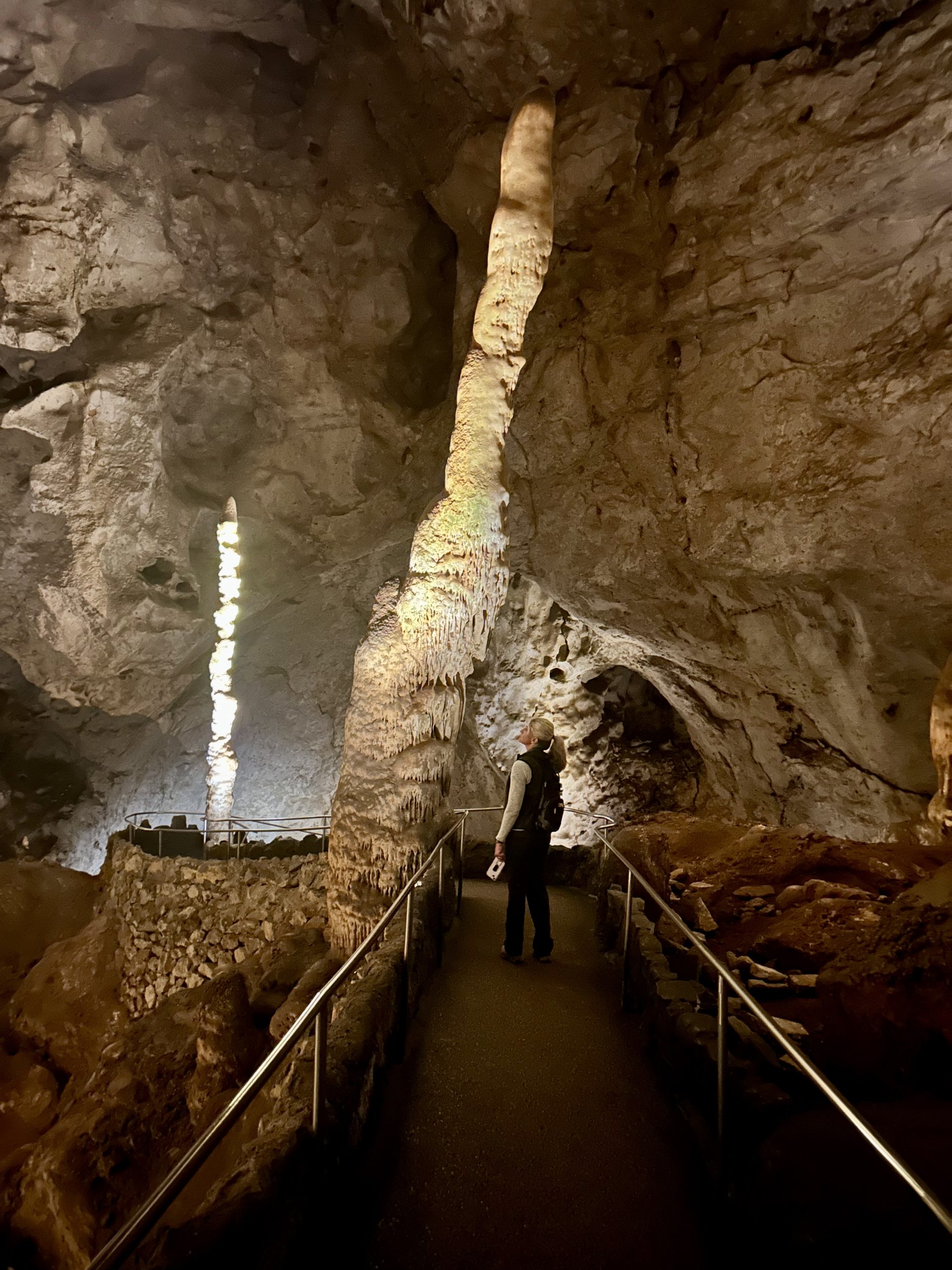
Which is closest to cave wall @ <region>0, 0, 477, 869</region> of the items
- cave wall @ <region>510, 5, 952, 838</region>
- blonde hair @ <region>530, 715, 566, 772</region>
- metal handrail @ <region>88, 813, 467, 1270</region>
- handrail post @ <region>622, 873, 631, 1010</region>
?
cave wall @ <region>510, 5, 952, 838</region>

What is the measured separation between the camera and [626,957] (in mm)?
4559

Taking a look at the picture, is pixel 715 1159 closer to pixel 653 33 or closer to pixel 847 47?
pixel 847 47

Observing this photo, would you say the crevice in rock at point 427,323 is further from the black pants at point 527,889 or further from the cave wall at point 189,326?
the black pants at point 527,889

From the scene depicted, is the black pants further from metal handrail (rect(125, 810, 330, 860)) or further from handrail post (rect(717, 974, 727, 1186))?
metal handrail (rect(125, 810, 330, 860))

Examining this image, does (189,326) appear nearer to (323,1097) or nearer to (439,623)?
(439,623)

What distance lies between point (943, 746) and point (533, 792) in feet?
17.0

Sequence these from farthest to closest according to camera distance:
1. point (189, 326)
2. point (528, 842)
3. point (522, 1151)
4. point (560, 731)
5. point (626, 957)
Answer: point (560, 731) → point (189, 326) → point (528, 842) → point (626, 957) → point (522, 1151)

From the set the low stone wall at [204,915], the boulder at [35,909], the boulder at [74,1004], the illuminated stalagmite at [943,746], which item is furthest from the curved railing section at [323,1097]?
the boulder at [35,909]

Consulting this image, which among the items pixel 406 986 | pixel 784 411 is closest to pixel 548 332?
pixel 784 411

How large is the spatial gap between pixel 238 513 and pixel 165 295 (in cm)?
380

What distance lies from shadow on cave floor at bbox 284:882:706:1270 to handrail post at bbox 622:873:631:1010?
3.1 inches

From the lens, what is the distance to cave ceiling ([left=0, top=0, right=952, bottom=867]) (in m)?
7.05

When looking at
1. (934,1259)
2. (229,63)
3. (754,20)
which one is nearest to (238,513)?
(229,63)

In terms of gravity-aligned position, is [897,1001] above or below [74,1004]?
above
